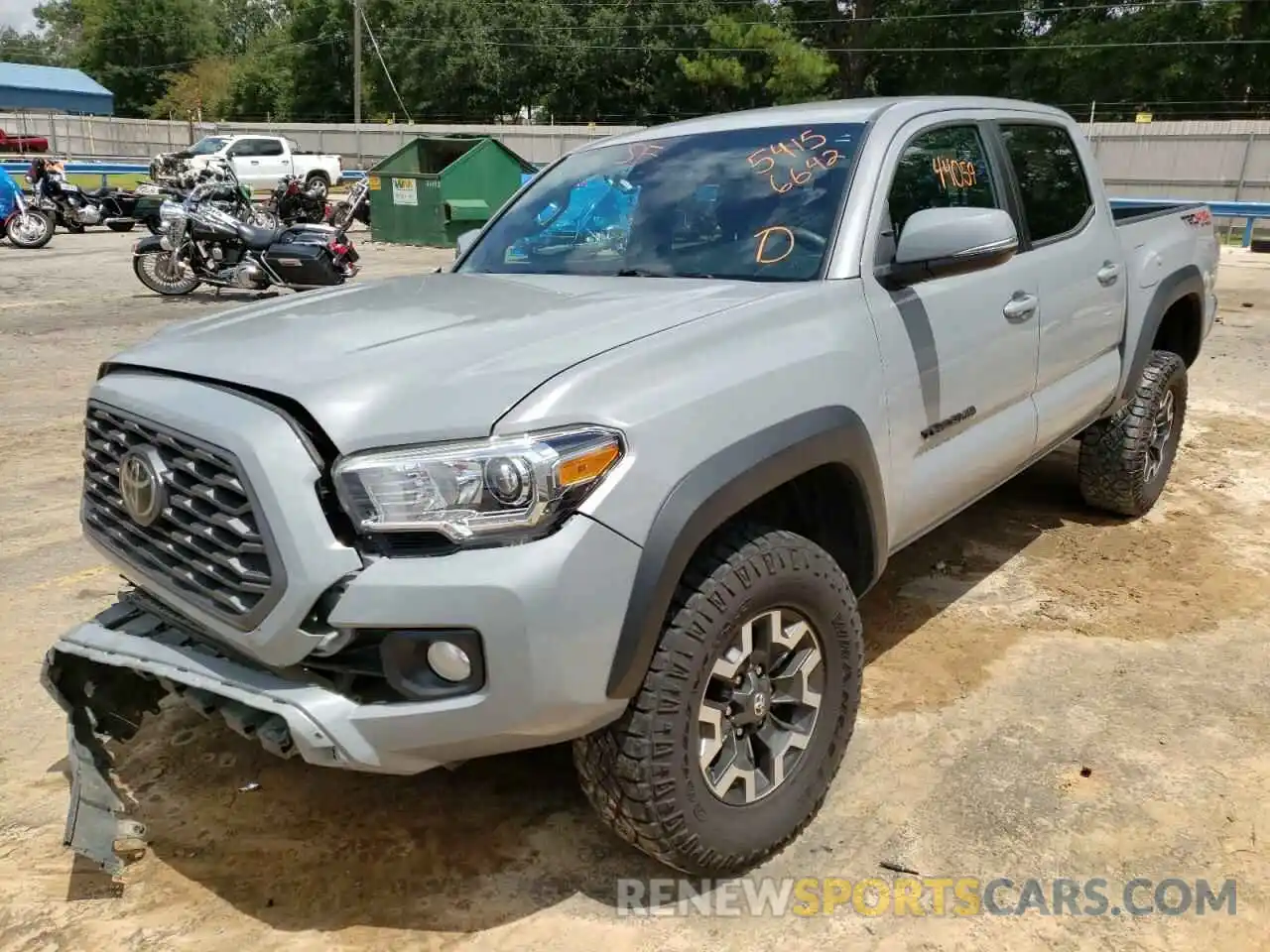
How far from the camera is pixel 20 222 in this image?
54.5 feet

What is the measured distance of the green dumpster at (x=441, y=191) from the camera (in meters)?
17.4

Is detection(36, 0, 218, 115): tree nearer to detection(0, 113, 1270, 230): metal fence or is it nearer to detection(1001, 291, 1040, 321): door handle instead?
detection(0, 113, 1270, 230): metal fence

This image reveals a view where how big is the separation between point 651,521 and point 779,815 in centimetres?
91

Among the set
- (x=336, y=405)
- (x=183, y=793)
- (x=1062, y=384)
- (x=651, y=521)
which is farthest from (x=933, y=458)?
(x=183, y=793)

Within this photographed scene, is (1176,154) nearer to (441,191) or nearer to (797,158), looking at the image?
(441,191)

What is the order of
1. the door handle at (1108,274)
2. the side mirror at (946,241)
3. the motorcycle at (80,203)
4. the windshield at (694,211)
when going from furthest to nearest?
1. the motorcycle at (80,203)
2. the door handle at (1108,274)
3. the windshield at (694,211)
4. the side mirror at (946,241)

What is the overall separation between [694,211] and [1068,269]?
5.11ft

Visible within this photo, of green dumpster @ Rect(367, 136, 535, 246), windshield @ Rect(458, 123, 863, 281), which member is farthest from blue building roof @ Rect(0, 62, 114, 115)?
windshield @ Rect(458, 123, 863, 281)

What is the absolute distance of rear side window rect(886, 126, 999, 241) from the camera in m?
3.22

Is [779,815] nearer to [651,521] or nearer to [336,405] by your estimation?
[651,521]

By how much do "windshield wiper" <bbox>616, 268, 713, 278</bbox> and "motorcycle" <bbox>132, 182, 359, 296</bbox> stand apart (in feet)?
29.7

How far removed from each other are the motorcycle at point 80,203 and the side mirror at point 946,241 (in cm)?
1930

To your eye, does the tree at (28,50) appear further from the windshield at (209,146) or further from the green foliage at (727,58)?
the windshield at (209,146)

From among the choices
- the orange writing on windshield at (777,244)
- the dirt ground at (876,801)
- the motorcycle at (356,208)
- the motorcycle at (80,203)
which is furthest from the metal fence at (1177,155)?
the orange writing on windshield at (777,244)
